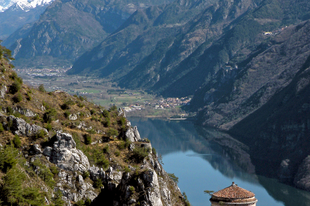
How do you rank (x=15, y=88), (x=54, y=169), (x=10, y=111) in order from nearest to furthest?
(x=54, y=169), (x=10, y=111), (x=15, y=88)

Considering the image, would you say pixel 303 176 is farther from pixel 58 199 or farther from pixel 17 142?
pixel 58 199

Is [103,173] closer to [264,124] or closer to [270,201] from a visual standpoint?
[270,201]

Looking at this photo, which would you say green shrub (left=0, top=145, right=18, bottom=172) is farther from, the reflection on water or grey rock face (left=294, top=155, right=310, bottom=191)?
grey rock face (left=294, top=155, right=310, bottom=191)

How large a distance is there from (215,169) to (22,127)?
357ft

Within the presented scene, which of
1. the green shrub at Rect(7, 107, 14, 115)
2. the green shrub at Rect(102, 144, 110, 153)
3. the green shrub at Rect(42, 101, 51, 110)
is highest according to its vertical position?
the green shrub at Rect(42, 101, 51, 110)

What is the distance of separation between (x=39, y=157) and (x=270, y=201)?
82.1m

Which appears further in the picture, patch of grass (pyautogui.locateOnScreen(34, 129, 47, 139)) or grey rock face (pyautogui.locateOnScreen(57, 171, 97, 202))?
patch of grass (pyautogui.locateOnScreen(34, 129, 47, 139))

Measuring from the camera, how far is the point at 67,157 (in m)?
37.6

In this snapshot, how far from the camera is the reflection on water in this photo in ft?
368

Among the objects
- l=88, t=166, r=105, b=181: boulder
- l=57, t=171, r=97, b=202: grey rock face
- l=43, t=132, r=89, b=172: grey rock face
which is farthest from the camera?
l=88, t=166, r=105, b=181: boulder

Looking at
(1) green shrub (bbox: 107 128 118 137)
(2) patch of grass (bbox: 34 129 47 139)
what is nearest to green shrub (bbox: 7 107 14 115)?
(2) patch of grass (bbox: 34 129 47 139)

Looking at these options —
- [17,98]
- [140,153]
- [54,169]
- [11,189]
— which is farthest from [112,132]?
[11,189]

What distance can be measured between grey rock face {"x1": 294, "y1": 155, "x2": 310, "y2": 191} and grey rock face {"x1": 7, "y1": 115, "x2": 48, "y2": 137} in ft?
318

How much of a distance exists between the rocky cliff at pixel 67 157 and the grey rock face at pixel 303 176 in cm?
8664
